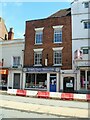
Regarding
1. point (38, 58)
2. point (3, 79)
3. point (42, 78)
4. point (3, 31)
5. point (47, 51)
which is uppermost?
point (3, 31)

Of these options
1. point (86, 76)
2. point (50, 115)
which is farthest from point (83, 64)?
point (50, 115)

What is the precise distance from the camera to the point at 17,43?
30625 mm

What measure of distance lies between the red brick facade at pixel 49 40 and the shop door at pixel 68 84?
4.91 ft

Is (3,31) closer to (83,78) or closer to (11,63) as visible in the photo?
(11,63)

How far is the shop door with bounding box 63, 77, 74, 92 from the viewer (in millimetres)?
26578

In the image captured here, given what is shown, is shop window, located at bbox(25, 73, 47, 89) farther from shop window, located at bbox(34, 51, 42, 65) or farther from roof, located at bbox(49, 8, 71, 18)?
roof, located at bbox(49, 8, 71, 18)

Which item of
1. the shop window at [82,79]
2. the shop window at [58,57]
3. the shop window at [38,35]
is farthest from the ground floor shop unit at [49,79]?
the shop window at [38,35]

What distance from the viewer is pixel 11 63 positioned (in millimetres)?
Result: 30781

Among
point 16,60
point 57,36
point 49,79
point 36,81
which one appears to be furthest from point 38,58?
point 57,36

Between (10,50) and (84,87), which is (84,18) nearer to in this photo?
(84,87)

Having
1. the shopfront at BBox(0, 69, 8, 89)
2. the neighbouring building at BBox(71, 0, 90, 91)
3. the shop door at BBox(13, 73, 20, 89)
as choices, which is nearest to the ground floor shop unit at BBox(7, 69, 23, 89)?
the shop door at BBox(13, 73, 20, 89)

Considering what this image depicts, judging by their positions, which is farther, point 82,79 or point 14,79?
point 14,79

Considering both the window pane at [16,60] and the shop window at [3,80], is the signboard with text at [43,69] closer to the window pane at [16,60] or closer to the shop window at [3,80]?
the window pane at [16,60]

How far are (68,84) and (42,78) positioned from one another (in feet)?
12.0
